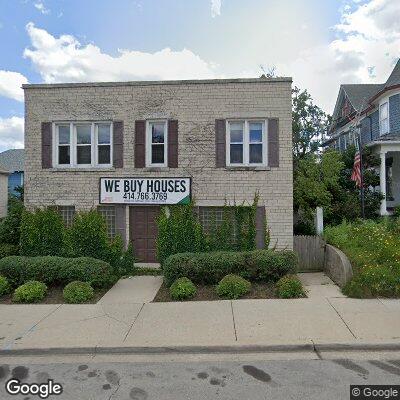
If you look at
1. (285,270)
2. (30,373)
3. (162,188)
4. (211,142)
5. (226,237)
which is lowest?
(30,373)

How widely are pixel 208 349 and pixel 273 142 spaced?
280 inches

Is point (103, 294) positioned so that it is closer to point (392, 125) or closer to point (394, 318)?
point (394, 318)

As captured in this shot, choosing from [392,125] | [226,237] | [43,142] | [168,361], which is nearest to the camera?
[168,361]

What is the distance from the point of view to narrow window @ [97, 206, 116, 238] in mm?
11375

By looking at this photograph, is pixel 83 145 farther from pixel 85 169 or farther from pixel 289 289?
pixel 289 289

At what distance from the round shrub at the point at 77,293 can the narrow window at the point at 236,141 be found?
18.8 ft

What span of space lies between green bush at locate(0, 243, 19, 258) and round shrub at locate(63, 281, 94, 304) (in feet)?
12.5

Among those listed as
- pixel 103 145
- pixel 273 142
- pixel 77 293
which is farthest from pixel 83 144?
pixel 273 142

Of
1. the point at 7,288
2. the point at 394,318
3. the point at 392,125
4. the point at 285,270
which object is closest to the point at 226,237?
the point at 285,270

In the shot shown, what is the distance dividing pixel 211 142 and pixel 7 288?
22.4 feet

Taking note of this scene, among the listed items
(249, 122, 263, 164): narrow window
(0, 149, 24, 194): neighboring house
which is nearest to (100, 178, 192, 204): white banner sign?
(249, 122, 263, 164): narrow window

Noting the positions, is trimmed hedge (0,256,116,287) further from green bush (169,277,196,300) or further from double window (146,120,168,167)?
double window (146,120,168,167)

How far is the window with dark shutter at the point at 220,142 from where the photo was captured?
35.9 feet

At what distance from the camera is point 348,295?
25.5 ft
